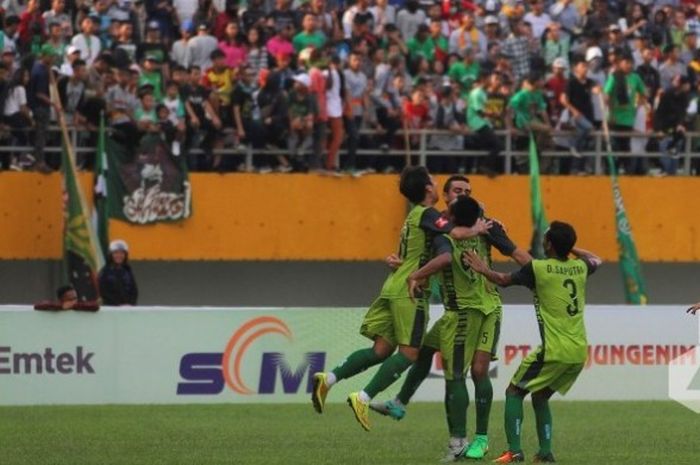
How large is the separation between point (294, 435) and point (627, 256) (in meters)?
12.3

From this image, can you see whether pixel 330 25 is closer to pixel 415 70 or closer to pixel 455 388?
pixel 415 70

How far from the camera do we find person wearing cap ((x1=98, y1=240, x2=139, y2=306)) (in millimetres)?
24297

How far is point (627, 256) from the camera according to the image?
27875mm

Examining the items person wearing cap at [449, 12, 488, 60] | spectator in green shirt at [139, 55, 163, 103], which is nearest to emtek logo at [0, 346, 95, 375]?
spectator in green shirt at [139, 55, 163, 103]

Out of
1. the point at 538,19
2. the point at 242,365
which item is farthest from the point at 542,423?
the point at 538,19

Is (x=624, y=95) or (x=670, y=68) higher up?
(x=670, y=68)

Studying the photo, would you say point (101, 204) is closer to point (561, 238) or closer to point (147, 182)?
point (147, 182)

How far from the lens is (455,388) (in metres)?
13.7

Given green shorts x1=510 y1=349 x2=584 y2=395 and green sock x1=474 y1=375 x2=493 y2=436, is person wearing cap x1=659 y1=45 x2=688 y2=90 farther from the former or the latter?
green shorts x1=510 y1=349 x2=584 y2=395

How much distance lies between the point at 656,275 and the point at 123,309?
12.5 metres

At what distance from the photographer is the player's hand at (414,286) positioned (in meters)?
13.8

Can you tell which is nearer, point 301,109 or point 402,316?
→ point 402,316

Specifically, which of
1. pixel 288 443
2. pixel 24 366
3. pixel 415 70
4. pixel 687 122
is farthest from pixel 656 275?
pixel 288 443

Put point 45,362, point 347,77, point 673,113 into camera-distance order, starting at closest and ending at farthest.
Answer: point 45,362 → point 347,77 → point 673,113
